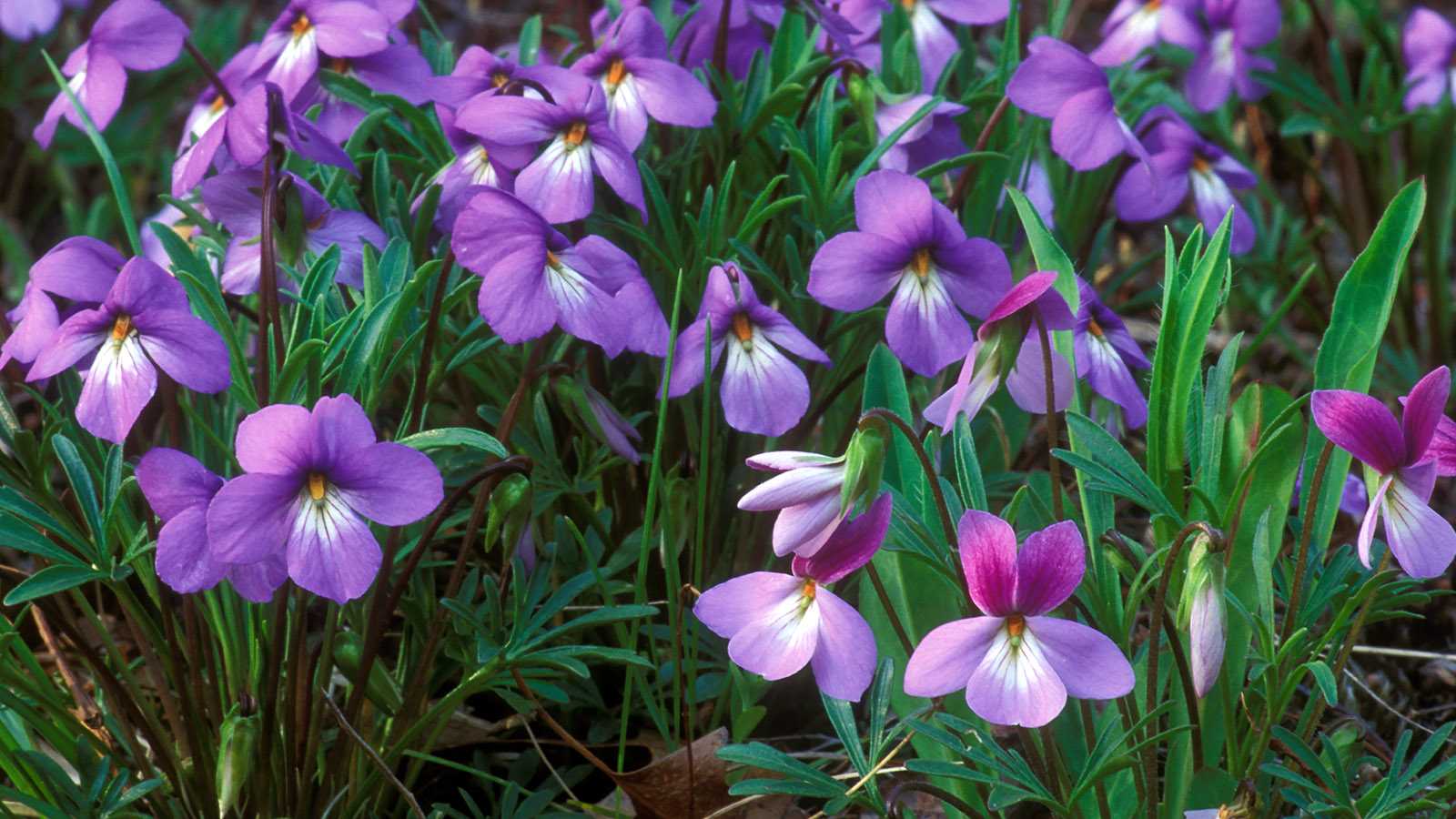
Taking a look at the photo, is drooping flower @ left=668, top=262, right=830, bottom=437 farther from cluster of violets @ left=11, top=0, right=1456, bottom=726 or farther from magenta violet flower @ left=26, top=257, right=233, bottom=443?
magenta violet flower @ left=26, top=257, right=233, bottom=443

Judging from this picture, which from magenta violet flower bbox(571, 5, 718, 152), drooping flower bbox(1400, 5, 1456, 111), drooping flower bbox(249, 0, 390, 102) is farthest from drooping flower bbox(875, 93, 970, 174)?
drooping flower bbox(1400, 5, 1456, 111)

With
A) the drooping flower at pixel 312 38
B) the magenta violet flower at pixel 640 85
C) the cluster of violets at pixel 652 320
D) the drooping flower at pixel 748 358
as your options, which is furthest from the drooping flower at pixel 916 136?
the drooping flower at pixel 312 38

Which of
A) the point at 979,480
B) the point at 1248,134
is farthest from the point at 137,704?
the point at 1248,134

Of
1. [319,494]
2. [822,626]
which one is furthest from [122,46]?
[822,626]

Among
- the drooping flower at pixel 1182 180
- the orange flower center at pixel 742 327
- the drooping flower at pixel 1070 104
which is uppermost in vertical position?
the drooping flower at pixel 1070 104

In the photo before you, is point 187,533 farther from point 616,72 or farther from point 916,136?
point 916,136

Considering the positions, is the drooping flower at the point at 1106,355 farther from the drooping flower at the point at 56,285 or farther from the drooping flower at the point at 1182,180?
the drooping flower at the point at 56,285

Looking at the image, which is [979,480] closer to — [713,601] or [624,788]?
[713,601]

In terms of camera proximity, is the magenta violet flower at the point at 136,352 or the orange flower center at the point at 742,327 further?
the orange flower center at the point at 742,327

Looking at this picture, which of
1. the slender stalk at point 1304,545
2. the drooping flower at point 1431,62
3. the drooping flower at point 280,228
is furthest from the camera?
the drooping flower at point 1431,62
